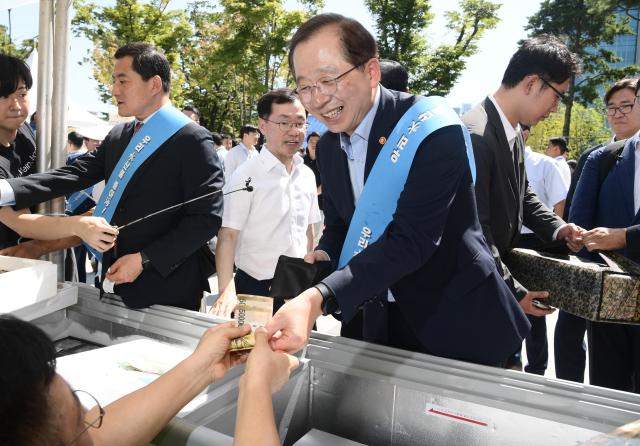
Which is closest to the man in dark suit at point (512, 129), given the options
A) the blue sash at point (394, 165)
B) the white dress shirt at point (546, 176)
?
the blue sash at point (394, 165)

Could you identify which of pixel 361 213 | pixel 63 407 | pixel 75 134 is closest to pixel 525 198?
pixel 361 213

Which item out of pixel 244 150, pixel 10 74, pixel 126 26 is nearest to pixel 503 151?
pixel 10 74

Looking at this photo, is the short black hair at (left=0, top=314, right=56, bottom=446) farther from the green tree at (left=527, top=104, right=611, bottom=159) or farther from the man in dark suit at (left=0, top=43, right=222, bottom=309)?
the green tree at (left=527, top=104, right=611, bottom=159)

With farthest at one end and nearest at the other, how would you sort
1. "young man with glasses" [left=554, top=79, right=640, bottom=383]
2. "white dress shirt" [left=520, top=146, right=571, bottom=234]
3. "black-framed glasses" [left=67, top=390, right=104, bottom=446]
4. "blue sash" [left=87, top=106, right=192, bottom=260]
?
"white dress shirt" [left=520, top=146, right=571, bottom=234]
"young man with glasses" [left=554, top=79, right=640, bottom=383]
"blue sash" [left=87, top=106, right=192, bottom=260]
"black-framed glasses" [left=67, top=390, right=104, bottom=446]

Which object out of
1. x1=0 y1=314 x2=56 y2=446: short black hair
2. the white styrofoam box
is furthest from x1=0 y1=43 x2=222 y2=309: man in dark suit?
x1=0 y1=314 x2=56 y2=446: short black hair

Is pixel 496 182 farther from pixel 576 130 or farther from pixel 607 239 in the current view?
pixel 576 130

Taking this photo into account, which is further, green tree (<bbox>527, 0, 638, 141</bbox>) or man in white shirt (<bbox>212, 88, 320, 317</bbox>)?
green tree (<bbox>527, 0, 638, 141</bbox>)

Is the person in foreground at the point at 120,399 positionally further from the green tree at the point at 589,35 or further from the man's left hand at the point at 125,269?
the green tree at the point at 589,35

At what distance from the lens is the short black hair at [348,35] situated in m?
1.50

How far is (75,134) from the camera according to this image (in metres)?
8.11

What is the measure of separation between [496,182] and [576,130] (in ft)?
118

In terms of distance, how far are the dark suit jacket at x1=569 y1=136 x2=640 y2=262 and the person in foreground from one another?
2089 millimetres

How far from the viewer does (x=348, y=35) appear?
1500 millimetres

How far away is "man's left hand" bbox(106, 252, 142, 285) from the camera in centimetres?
200
